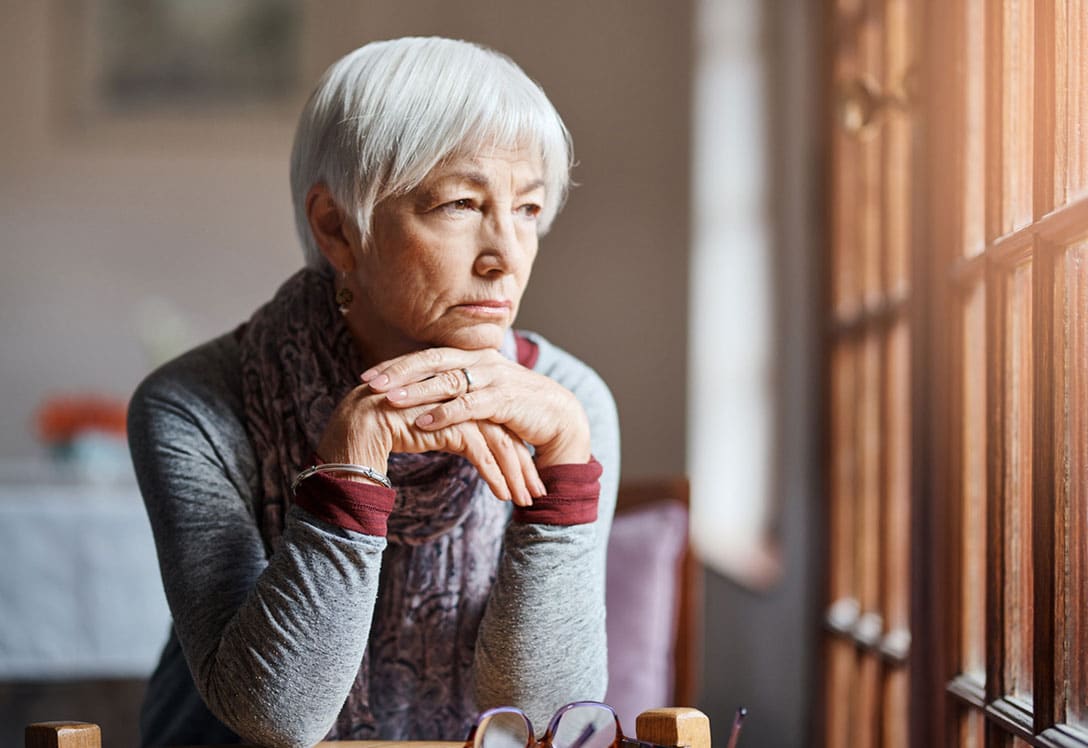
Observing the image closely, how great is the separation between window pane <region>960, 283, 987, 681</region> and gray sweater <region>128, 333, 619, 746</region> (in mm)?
345

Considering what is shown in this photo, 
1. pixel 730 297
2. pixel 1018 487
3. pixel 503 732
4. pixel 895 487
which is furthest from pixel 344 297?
pixel 730 297

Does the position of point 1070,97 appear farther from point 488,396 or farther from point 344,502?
point 344,502

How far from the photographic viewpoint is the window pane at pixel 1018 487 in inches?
34.3

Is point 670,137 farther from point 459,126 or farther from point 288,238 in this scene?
point 459,126

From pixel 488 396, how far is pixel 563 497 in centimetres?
10

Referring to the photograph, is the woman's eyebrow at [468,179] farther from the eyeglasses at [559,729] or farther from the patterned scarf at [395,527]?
the eyeglasses at [559,729]

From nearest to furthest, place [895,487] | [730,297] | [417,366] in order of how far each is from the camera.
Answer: [417,366]
[895,487]
[730,297]

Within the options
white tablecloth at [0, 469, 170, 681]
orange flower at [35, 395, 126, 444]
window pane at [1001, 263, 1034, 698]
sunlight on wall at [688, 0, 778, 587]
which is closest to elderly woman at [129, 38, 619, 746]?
window pane at [1001, 263, 1034, 698]

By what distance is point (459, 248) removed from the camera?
0.86 metres

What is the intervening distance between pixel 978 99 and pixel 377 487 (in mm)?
696

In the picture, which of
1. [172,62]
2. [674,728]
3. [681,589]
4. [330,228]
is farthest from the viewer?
[172,62]

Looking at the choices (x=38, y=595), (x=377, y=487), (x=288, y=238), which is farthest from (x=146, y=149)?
(x=377, y=487)

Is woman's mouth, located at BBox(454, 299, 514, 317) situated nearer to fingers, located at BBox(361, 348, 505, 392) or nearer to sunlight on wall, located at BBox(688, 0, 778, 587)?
fingers, located at BBox(361, 348, 505, 392)

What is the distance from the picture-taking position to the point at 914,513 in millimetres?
1188
